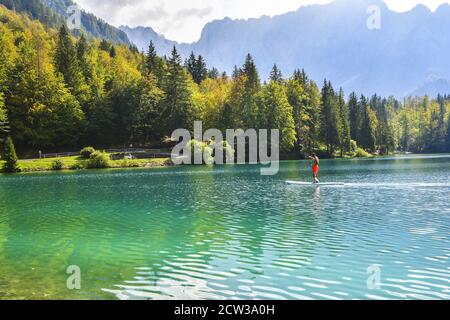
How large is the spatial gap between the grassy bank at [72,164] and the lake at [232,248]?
4597 centimetres

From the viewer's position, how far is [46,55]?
11362 cm

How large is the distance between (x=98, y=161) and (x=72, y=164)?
4.64m

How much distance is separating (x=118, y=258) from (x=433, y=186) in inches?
1238

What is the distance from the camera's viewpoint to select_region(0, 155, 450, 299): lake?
1177 centimetres

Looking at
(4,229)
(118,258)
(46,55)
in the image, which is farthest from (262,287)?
(46,55)

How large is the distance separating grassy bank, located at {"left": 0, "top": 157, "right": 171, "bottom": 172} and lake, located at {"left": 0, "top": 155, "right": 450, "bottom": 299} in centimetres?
4597

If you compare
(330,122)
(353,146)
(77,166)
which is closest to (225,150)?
(77,166)

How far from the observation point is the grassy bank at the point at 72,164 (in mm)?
75562

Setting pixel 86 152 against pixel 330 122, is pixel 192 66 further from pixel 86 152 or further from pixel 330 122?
pixel 86 152

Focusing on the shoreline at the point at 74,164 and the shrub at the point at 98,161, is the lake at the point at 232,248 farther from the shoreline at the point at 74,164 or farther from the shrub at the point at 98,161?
the shrub at the point at 98,161

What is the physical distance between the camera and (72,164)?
80000 mm

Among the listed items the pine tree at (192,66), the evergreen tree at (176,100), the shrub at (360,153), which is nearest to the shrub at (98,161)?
the evergreen tree at (176,100)
